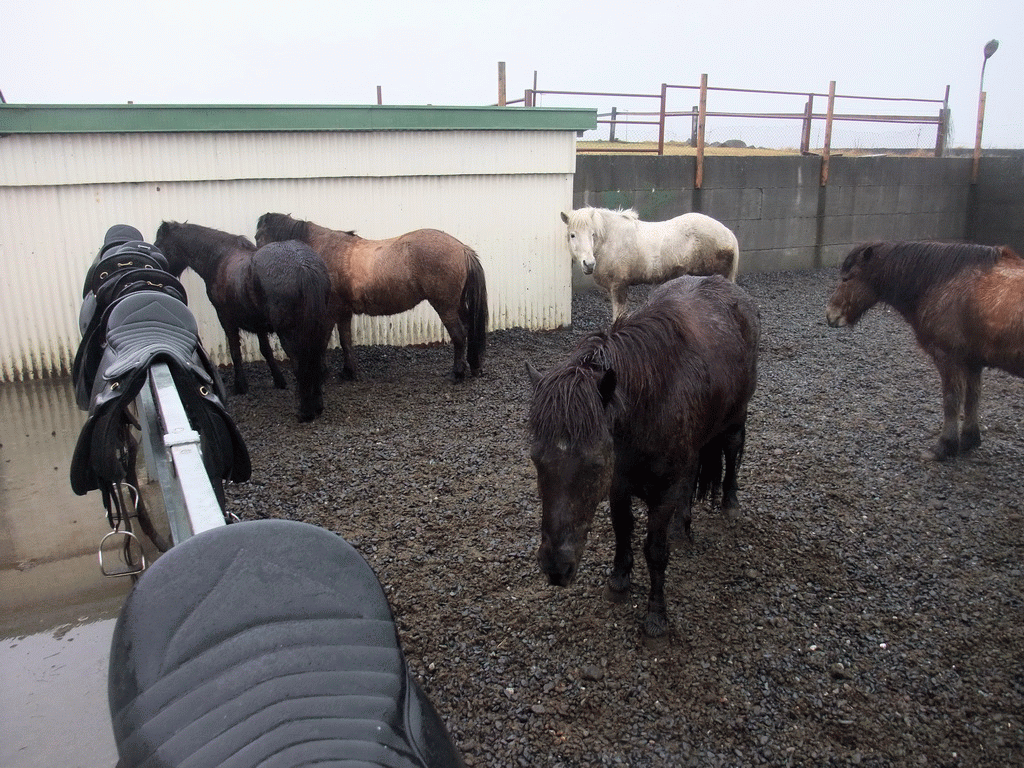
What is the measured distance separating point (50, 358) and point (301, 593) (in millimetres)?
7093

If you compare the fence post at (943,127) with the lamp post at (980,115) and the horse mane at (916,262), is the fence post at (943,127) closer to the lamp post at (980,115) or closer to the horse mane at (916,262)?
the lamp post at (980,115)

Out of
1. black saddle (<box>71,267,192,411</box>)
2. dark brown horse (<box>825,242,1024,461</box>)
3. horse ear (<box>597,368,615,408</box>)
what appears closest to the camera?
horse ear (<box>597,368,615,408</box>)

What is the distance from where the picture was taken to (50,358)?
6.57 meters

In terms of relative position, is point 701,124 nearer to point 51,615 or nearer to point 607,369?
point 607,369

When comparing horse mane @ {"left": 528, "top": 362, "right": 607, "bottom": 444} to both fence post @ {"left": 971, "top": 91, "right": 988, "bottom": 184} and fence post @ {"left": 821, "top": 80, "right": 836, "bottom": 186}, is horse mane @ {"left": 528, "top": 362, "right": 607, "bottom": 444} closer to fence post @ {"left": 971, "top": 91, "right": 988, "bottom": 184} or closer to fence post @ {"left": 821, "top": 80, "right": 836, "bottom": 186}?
fence post @ {"left": 821, "top": 80, "right": 836, "bottom": 186}

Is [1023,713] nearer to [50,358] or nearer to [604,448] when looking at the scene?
[604,448]

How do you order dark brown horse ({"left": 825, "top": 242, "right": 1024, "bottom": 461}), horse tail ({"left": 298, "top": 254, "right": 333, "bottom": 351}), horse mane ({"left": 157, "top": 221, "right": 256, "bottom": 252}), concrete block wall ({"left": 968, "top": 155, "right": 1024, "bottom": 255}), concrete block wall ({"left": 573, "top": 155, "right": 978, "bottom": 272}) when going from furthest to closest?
concrete block wall ({"left": 968, "top": 155, "right": 1024, "bottom": 255})
concrete block wall ({"left": 573, "top": 155, "right": 978, "bottom": 272})
horse mane ({"left": 157, "top": 221, "right": 256, "bottom": 252})
horse tail ({"left": 298, "top": 254, "right": 333, "bottom": 351})
dark brown horse ({"left": 825, "top": 242, "right": 1024, "bottom": 461})

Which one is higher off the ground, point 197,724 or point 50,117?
point 50,117

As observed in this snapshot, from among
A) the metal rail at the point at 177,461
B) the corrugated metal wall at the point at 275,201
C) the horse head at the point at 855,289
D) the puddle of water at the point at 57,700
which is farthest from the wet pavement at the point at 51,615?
the horse head at the point at 855,289

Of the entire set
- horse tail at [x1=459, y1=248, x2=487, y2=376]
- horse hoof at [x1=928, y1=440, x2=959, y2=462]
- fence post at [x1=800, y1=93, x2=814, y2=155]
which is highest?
fence post at [x1=800, y1=93, x2=814, y2=155]

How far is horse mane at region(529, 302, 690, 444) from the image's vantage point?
2.25 m

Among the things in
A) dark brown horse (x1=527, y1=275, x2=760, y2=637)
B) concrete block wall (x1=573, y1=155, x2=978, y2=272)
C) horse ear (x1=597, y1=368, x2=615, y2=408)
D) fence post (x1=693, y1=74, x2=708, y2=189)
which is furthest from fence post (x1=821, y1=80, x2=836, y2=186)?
horse ear (x1=597, y1=368, x2=615, y2=408)

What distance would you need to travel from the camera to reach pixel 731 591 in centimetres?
318

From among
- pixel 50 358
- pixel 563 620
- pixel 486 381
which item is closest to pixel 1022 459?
pixel 563 620
